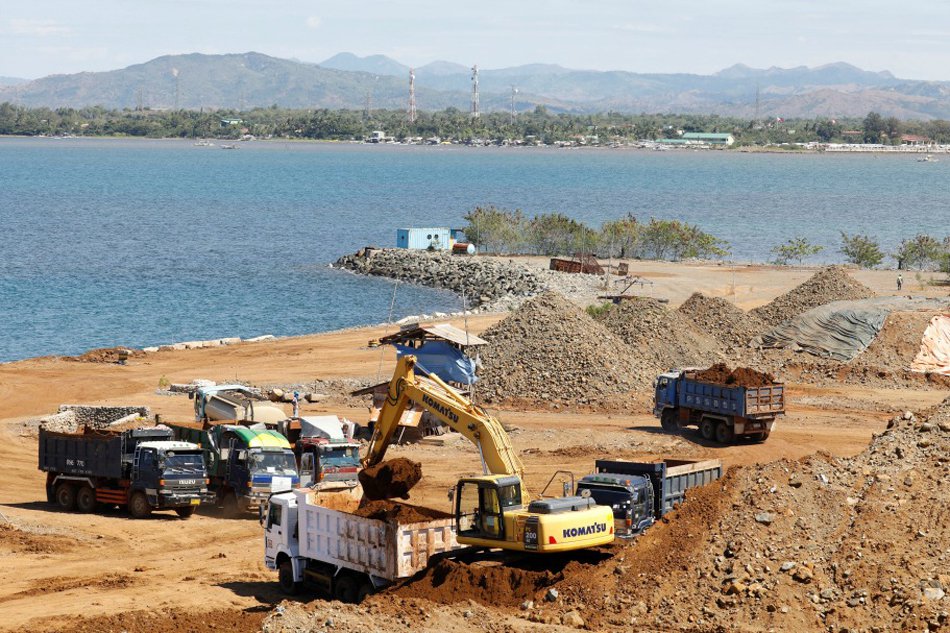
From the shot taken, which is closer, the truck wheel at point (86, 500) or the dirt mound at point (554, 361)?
the truck wheel at point (86, 500)

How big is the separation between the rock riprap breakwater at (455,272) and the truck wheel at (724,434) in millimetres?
35808

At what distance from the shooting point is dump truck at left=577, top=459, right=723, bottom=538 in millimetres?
24906

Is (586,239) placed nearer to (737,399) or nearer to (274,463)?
(737,399)

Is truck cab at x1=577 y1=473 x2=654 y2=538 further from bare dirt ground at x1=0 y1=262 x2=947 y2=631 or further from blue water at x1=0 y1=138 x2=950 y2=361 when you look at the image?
blue water at x1=0 y1=138 x2=950 y2=361

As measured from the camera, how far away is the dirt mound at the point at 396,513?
23297mm

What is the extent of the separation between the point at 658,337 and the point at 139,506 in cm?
2382

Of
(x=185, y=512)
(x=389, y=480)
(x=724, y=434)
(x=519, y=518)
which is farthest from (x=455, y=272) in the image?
(x=519, y=518)

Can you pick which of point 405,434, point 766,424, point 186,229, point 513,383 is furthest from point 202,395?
point 186,229

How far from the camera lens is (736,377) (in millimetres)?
39312

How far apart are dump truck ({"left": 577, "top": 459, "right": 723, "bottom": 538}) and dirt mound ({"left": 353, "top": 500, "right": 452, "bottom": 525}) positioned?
9.69 ft

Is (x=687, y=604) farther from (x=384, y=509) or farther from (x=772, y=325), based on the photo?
(x=772, y=325)

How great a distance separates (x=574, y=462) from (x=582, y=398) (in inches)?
333

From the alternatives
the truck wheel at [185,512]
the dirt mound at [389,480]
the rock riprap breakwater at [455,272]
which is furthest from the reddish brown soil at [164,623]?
the rock riprap breakwater at [455,272]

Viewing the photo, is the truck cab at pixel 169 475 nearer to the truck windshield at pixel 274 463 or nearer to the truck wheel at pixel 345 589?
the truck windshield at pixel 274 463
